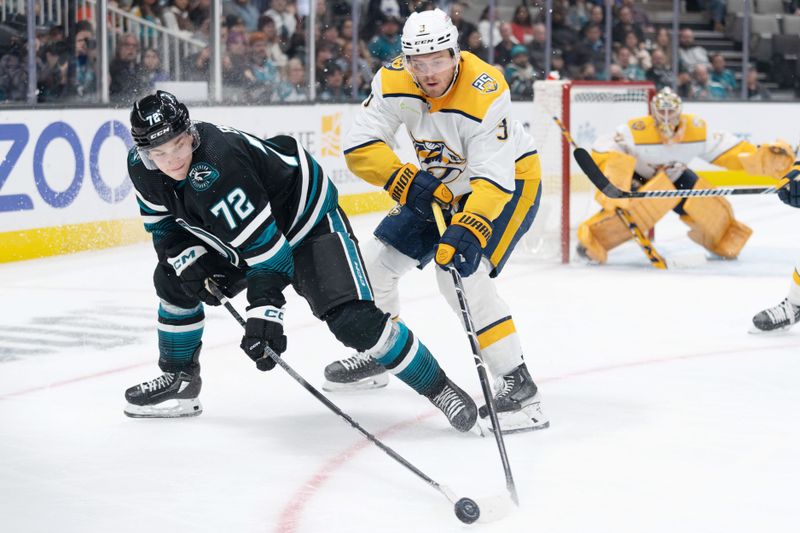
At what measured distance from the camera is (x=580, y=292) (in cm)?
524

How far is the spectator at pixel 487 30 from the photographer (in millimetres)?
9180

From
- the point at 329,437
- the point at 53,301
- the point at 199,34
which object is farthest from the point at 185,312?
the point at 199,34

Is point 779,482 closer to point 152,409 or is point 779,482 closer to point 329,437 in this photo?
point 329,437

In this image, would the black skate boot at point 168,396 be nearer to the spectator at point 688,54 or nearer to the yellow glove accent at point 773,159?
the yellow glove accent at point 773,159

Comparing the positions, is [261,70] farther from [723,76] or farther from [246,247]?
[246,247]

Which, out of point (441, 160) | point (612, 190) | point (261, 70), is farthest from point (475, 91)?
point (261, 70)

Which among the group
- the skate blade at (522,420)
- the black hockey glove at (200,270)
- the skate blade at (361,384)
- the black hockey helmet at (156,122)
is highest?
the black hockey helmet at (156,122)

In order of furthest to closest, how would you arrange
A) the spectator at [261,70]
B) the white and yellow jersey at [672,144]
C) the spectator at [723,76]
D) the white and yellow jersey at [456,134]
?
the spectator at [723,76], the spectator at [261,70], the white and yellow jersey at [672,144], the white and yellow jersey at [456,134]

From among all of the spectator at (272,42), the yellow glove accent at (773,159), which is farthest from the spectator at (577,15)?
the yellow glove accent at (773,159)

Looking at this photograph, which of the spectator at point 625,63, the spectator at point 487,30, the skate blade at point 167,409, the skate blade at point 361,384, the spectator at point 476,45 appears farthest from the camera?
the spectator at point 625,63

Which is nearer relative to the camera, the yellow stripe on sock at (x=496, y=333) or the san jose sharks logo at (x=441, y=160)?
the yellow stripe on sock at (x=496, y=333)

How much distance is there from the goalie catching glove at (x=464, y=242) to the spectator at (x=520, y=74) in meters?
6.30

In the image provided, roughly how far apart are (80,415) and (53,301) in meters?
1.85

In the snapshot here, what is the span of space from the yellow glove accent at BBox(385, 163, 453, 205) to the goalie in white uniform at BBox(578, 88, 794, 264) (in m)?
3.08
